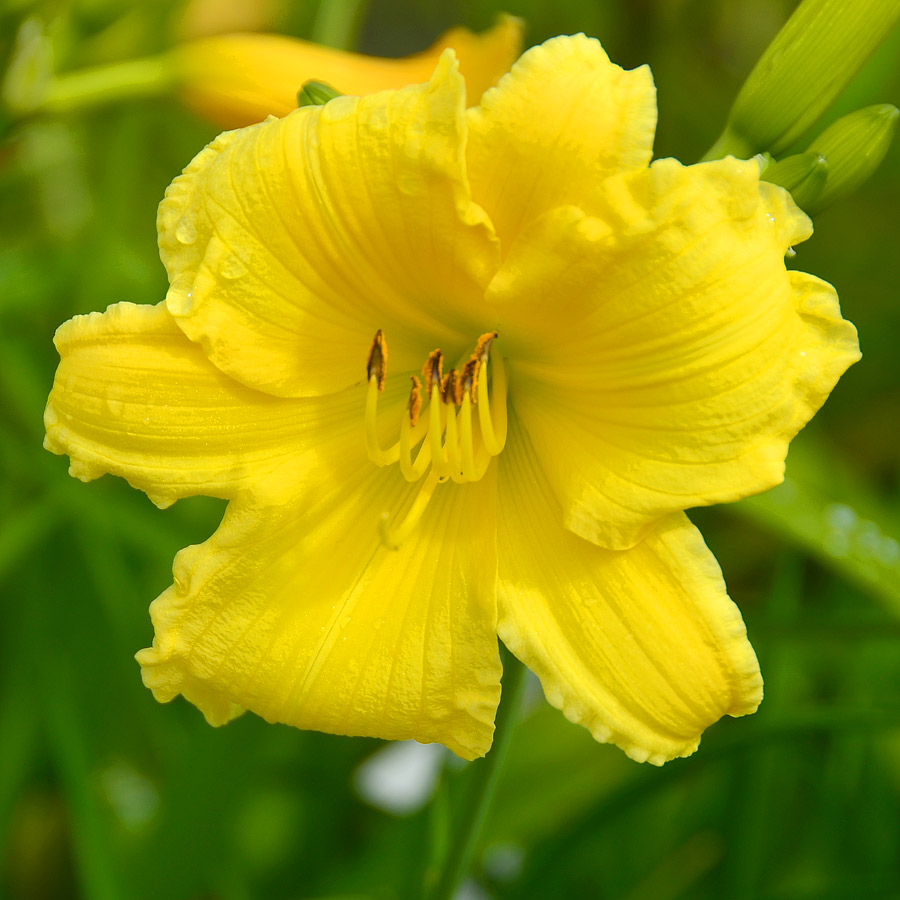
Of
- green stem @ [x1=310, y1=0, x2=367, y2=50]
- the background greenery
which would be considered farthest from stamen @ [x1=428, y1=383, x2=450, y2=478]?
green stem @ [x1=310, y1=0, x2=367, y2=50]

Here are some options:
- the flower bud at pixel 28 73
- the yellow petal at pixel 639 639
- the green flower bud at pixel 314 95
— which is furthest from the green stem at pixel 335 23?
the yellow petal at pixel 639 639

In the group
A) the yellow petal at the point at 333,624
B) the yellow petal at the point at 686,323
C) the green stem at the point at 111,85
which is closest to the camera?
the yellow petal at the point at 686,323

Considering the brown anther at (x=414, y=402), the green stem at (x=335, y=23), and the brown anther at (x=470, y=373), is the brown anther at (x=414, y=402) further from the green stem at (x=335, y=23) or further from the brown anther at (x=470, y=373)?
the green stem at (x=335, y=23)

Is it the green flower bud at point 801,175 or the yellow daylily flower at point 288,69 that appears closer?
the green flower bud at point 801,175

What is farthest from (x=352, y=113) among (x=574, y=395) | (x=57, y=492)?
(x=57, y=492)

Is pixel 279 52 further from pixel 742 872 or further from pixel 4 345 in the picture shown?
pixel 742 872

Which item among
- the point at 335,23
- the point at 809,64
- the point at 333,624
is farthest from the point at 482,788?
the point at 335,23

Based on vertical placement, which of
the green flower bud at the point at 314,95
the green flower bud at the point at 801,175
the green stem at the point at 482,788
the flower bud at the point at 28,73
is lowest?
the green stem at the point at 482,788
